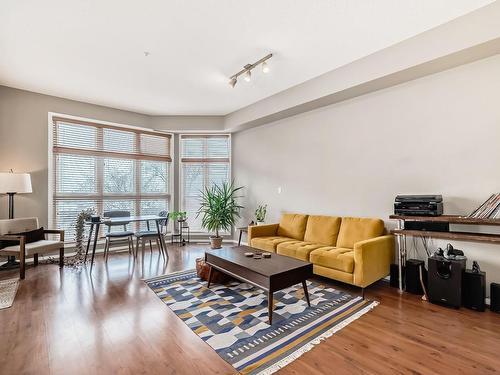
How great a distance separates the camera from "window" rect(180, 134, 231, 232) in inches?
259

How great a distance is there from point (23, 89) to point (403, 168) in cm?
642

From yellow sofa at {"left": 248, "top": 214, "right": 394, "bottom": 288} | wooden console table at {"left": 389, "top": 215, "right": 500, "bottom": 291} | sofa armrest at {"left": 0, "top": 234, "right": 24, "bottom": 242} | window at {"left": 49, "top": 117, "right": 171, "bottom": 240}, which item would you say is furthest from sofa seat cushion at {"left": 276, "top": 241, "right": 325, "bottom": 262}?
sofa armrest at {"left": 0, "top": 234, "right": 24, "bottom": 242}

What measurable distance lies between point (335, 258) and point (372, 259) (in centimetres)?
43

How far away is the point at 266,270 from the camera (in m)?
2.74

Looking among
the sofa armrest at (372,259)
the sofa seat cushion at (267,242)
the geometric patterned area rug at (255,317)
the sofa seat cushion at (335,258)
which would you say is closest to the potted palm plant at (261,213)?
the sofa seat cushion at (267,242)

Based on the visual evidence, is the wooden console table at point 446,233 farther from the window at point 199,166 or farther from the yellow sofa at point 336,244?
the window at point 199,166

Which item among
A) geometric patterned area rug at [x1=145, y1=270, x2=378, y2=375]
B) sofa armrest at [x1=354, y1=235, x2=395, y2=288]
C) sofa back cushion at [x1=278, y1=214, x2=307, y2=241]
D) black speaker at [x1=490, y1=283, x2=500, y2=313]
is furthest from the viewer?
sofa back cushion at [x1=278, y1=214, x2=307, y2=241]

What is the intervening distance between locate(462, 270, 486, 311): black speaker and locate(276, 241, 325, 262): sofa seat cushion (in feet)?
5.64

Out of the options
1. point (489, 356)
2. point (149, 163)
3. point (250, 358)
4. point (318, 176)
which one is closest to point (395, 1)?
point (318, 176)

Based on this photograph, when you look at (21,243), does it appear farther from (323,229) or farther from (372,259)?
(372,259)

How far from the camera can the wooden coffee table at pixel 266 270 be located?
2.62 m

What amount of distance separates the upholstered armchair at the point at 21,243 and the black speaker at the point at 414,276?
522 centimetres

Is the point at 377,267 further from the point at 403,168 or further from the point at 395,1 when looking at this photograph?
the point at 395,1

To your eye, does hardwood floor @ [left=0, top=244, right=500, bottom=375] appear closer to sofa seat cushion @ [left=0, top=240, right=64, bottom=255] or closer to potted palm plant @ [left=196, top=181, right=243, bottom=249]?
sofa seat cushion @ [left=0, top=240, right=64, bottom=255]
